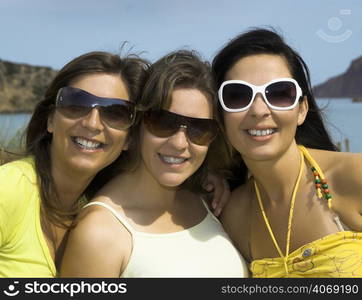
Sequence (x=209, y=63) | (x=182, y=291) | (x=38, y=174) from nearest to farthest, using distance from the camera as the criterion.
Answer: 1. (x=182, y=291)
2. (x=38, y=174)
3. (x=209, y=63)

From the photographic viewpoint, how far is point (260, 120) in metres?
2.89

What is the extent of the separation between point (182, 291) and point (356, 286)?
1.11 m

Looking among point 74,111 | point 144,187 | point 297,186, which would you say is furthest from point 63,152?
point 297,186

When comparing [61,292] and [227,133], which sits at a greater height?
[227,133]

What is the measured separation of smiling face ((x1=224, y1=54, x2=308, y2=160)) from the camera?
291cm

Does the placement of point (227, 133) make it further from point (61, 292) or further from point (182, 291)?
point (61, 292)

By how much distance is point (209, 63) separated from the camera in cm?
323

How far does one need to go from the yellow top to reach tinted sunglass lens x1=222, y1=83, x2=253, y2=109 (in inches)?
53.6

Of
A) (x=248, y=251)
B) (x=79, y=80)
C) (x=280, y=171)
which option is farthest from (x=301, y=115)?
(x=79, y=80)

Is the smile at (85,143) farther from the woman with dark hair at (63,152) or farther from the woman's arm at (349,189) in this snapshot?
the woman's arm at (349,189)

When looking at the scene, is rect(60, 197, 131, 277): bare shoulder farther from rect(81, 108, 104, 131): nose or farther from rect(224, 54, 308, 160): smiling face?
rect(224, 54, 308, 160): smiling face

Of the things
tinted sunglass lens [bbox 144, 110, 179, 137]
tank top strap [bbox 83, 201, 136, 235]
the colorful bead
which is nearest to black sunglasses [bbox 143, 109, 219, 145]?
tinted sunglass lens [bbox 144, 110, 179, 137]

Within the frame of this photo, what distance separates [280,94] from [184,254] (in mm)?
1191

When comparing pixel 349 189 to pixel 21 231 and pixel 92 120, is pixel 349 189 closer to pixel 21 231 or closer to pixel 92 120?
pixel 92 120
